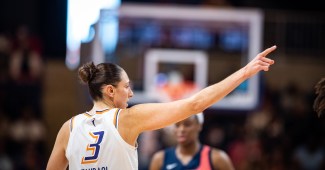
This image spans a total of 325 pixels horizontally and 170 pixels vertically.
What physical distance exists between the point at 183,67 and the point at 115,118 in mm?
7399

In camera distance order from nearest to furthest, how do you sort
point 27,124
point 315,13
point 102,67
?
1. point 102,67
2. point 27,124
3. point 315,13

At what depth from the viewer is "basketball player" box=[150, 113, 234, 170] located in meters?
A: 5.96

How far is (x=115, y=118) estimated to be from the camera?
4.20 metres

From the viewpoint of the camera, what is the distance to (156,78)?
Result: 38.0 ft

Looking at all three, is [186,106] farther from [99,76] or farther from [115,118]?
[99,76]

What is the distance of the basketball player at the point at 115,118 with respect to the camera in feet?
13.2

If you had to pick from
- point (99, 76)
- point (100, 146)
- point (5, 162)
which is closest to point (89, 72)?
point (99, 76)

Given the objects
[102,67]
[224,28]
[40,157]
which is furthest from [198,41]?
[102,67]

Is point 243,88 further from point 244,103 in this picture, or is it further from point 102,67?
point 102,67

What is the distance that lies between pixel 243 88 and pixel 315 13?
5.37 metres

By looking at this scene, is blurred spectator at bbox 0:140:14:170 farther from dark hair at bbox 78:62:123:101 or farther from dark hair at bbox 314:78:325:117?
dark hair at bbox 314:78:325:117

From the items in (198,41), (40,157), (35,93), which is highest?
(198,41)

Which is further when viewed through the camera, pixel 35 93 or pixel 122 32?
pixel 35 93

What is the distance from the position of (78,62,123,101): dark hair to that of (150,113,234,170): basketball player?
72.5 inches
